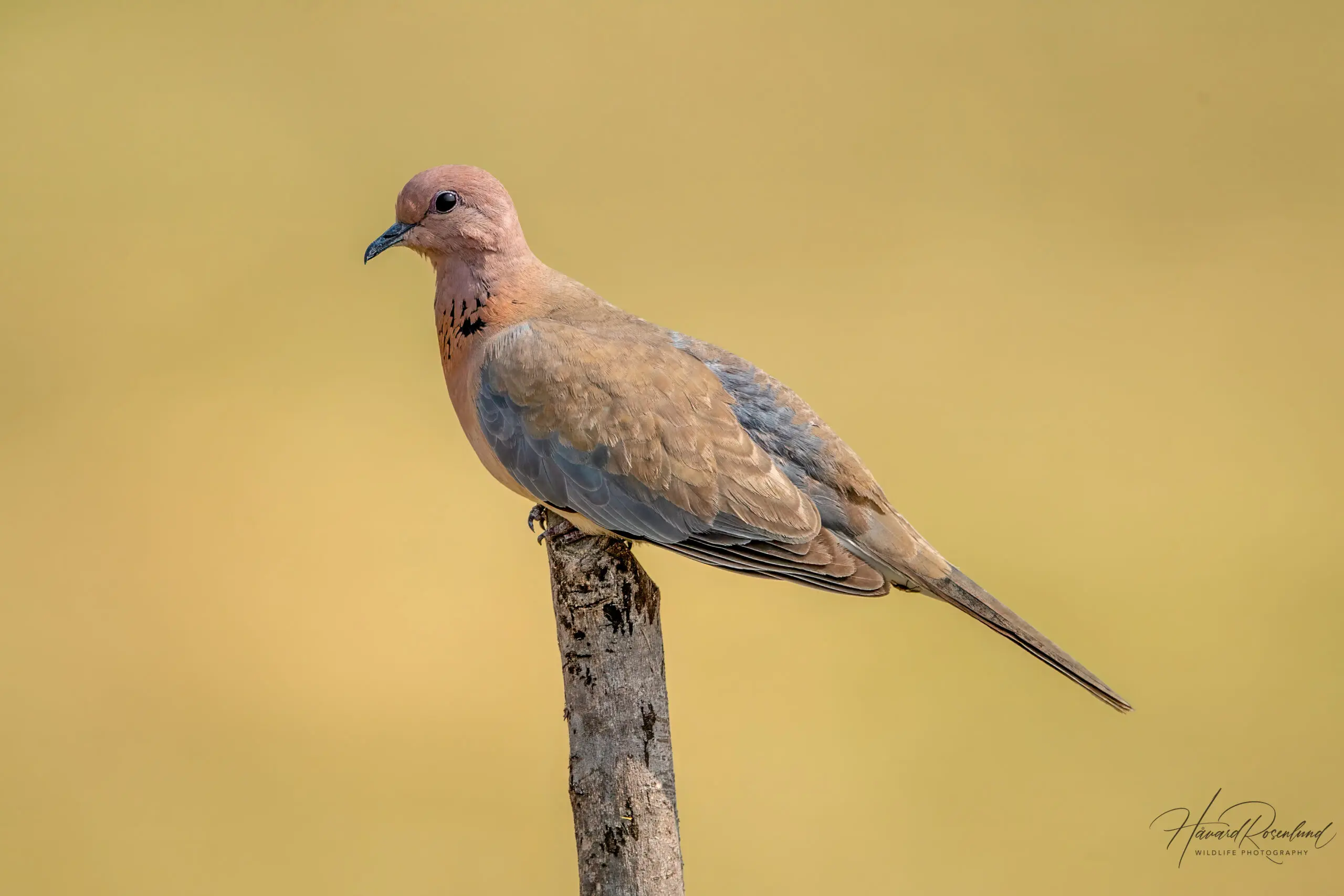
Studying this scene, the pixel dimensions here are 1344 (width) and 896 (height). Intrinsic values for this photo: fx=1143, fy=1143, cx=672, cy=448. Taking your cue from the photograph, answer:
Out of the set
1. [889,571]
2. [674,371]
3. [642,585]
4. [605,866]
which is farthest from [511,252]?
[605,866]

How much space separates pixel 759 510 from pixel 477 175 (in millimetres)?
1259

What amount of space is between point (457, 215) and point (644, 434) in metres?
0.85

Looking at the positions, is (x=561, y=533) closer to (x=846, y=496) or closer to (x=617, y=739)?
(x=617, y=739)

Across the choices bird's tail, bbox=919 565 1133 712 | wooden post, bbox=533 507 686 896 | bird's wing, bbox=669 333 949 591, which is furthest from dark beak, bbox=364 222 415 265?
bird's tail, bbox=919 565 1133 712

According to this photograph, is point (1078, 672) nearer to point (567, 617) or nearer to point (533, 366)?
point (567, 617)

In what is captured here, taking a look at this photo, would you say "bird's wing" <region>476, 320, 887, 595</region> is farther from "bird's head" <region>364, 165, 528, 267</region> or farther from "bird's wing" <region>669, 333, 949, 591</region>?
"bird's head" <region>364, 165, 528, 267</region>

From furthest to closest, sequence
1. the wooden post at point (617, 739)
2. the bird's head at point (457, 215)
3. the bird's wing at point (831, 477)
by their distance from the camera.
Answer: the bird's head at point (457, 215) < the bird's wing at point (831, 477) < the wooden post at point (617, 739)

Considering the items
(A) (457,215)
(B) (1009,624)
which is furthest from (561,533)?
(B) (1009,624)

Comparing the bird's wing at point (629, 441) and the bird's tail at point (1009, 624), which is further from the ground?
the bird's wing at point (629, 441)

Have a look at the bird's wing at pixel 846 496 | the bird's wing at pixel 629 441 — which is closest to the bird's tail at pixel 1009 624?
the bird's wing at pixel 846 496

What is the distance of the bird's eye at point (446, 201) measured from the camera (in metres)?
3.25

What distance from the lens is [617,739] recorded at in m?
2.88

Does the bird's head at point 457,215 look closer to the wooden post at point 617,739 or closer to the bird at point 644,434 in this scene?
the bird at point 644,434

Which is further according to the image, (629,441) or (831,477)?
(831,477)
